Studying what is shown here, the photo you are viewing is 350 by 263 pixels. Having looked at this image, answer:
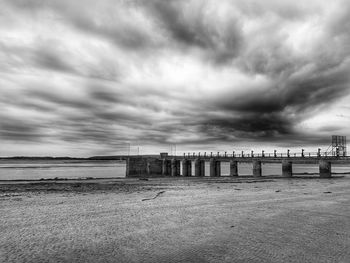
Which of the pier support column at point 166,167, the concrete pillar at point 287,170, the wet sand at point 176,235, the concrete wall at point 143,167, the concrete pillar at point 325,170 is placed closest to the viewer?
the wet sand at point 176,235

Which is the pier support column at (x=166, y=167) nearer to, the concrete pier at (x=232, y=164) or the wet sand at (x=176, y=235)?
the concrete pier at (x=232, y=164)

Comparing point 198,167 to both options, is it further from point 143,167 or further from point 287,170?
point 287,170

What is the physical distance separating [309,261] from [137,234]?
3705mm

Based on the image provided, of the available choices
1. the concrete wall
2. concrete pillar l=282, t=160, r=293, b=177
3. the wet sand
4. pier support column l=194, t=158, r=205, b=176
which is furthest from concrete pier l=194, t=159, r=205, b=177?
the wet sand

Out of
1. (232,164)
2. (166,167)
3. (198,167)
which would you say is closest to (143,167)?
(166,167)

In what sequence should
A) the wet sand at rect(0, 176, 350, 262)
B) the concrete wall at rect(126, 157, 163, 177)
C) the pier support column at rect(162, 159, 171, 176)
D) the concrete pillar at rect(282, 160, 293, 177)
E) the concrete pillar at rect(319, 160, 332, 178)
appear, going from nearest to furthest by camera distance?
1. the wet sand at rect(0, 176, 350, 262)
2. the concrete pillar at rect(319, 160, 332, 178)
3. the concrete pillar at rect(282, 160, 293, 177)
4. the concrete wall at rect(126, 157, 163, 177)
5. the pier support column at rect(162, 159, 171, 176)

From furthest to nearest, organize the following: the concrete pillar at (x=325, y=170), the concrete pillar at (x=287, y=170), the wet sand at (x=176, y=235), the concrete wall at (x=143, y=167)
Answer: the concrete wall at (x=143, y=167) → the concrete pillar at (x=287, y=170) → the concrete pillar at (x=325, y=170) → the wet sand at (x=176, y=235)

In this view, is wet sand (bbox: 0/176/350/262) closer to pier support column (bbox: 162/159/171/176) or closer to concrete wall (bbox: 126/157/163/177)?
concrete wall (bbox: 126/157/163/177)

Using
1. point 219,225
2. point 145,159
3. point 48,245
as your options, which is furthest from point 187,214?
point 145,159

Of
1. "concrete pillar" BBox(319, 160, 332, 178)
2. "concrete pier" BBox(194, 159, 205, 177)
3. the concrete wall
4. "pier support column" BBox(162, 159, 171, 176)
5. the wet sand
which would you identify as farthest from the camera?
"pier support column" BBox(162, 159, 171, 176)

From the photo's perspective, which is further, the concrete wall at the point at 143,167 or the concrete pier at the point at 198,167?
the concrete wall at the point at 143,167

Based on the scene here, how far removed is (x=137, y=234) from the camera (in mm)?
6539

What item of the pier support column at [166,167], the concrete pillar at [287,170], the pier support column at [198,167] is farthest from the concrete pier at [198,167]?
the concrete pillar at [287,170]

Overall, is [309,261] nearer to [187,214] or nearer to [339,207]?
[187,214]
